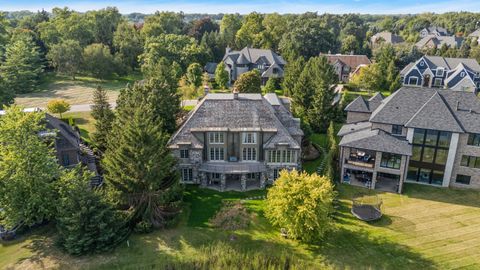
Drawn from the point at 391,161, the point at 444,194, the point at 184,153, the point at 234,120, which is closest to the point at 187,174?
the point at 184,153

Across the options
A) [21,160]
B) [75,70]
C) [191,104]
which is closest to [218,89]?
[191,104]

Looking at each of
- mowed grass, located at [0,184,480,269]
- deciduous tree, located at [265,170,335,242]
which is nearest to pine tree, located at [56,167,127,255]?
mowed grass, located at [0,184,480,269]

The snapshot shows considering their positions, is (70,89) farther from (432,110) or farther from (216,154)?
(432,110)

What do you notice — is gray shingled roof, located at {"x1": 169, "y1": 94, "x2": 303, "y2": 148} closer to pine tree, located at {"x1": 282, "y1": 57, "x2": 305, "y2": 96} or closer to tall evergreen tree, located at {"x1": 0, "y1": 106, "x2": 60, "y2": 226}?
tall evergreen tree, located at {"x1": 0, "y1": 106, "x2": 60, "y2": 226}

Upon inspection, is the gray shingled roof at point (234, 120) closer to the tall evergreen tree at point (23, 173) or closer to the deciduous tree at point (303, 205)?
the deciduous tree at point (303, 205)

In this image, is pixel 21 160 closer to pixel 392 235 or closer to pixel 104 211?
pixel 104 211
